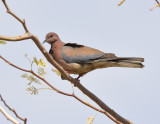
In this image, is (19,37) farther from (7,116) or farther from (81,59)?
(81,59)

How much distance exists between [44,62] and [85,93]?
0.60 m

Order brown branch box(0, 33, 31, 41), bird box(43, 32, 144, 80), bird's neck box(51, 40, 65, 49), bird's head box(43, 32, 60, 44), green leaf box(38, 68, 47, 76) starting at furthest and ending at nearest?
bird's head box(43, 32, 60, 44) → bird's neck box(51, 40, 65, 49) → bird box(43, 32, 144, 80) → green leaf box(38, 68, 47, 76) → brown branch box(0, 33, 31, 41)

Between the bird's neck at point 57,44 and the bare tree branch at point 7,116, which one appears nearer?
the bare tree branch at point 7,116

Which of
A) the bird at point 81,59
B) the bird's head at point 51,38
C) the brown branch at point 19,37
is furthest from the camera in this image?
the bird's head at point 51,38

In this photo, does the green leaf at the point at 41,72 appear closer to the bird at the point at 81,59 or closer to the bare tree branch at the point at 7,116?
the bare tree branch at the point at 7,116

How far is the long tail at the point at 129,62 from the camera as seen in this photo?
431cm

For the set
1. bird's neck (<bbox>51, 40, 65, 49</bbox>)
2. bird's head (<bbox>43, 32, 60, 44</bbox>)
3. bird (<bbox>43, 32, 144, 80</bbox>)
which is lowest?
bird (<bbox>43, 32, 144, 80</bbox>)

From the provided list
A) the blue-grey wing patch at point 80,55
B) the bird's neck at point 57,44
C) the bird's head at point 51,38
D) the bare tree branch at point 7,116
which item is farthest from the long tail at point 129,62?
→ the bare tree branch at point 7,116

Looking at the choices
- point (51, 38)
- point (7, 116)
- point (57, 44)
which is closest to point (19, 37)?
point (7, 116)

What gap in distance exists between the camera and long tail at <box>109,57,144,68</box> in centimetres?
431

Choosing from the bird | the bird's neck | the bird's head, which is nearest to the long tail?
the bird

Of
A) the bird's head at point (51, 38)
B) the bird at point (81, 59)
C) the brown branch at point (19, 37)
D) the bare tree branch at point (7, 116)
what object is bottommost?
the bird at point (81, 59)

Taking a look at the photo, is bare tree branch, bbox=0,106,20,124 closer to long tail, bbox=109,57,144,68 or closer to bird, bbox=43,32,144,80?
long tail, bbox=109,57,144,68

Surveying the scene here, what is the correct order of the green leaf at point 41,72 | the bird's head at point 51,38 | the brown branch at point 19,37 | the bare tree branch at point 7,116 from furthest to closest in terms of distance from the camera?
the bird's head at point 51,38 < the green leaf at point 41,72 < the brown branch at point 19,37 < the bare tree branch at point 7,116
